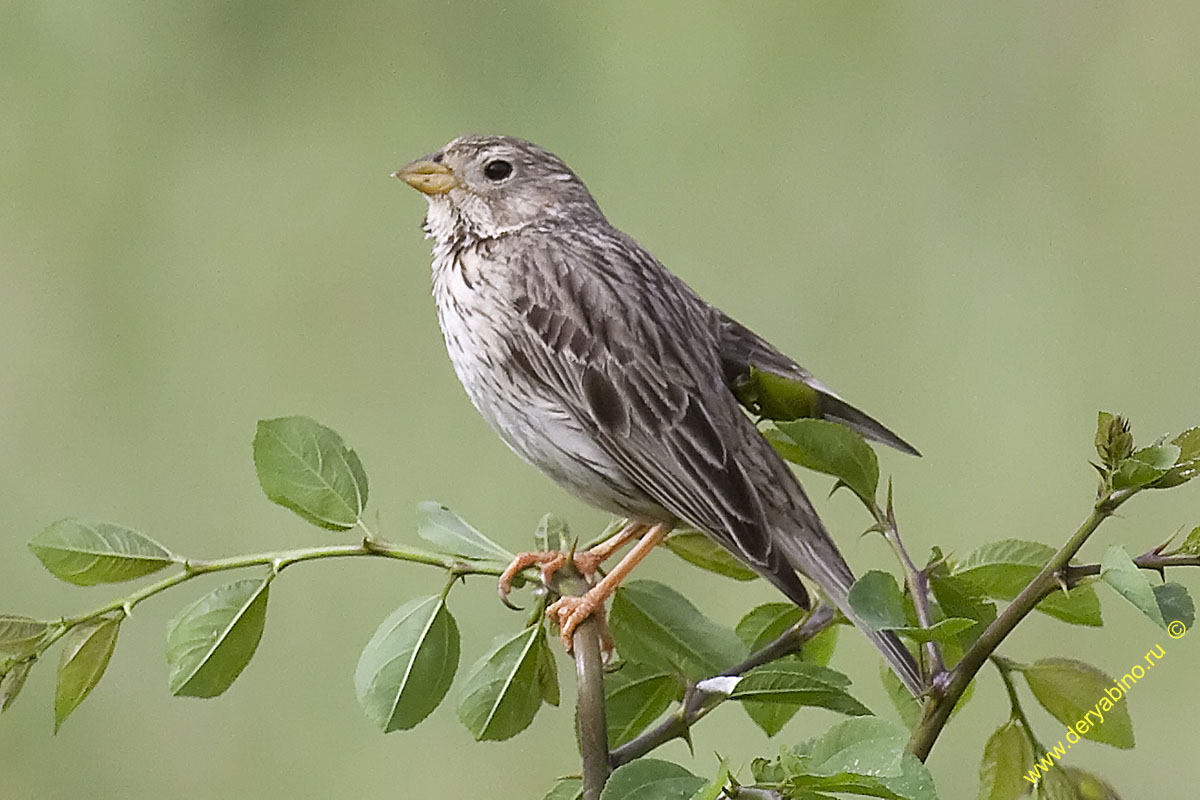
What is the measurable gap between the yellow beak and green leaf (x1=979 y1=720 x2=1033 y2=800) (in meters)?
0.83

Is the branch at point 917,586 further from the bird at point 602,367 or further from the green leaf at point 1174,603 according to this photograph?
the bird at point 602,367

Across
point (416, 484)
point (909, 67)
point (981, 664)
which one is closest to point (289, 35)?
point (416, 484)

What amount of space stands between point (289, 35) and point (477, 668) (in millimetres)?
1662

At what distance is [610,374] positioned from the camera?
1.24 m

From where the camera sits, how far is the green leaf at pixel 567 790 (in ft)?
2.35

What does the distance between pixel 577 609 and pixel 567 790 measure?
144 mm

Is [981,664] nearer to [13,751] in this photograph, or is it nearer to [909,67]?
[909,67]

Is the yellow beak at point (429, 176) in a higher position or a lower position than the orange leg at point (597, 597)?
higher

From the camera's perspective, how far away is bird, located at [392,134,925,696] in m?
1.12

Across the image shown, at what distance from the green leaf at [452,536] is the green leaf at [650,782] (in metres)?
0.22

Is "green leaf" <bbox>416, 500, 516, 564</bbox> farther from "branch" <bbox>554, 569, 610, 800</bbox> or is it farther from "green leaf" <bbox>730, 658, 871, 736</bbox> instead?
"green leaf" <bbox>730, 658, 871, 736</bbox>

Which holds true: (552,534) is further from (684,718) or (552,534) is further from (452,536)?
(684,718)

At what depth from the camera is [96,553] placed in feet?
2.51

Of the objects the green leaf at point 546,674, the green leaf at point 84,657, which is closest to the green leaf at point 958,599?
the green leaf at point 546,674
